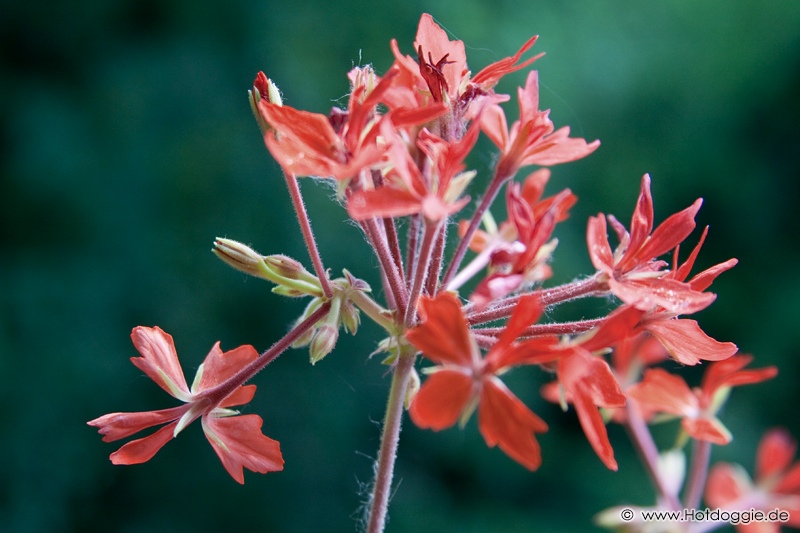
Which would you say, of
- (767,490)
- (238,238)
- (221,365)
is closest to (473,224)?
(221,365)

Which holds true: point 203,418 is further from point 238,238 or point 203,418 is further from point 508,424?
point 238,238

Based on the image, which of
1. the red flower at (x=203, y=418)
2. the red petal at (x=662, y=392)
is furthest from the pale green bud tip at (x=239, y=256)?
the red petal at (x=662, y=392)

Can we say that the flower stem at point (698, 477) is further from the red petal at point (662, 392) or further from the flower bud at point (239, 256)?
the flower bud at point (239, 256)

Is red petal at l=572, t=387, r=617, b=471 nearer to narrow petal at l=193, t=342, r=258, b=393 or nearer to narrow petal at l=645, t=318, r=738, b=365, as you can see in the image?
narrow petal at l=645, t=318, r=738, b=365

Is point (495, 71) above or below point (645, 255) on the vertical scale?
above

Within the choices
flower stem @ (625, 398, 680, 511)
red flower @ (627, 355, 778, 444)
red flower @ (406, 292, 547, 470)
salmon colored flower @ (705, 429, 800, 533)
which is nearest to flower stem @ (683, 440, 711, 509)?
flower stem @ (625, 398, 680, 511)

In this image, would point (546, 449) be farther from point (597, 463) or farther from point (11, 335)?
point (11, 335)
